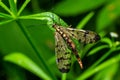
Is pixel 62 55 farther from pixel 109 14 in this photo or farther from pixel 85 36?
pixel 109 14

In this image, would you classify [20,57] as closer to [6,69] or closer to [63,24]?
[6,69]

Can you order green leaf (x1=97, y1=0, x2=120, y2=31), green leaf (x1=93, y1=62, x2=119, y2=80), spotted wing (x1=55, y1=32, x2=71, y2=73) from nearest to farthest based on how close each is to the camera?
1. spotted wing (x1=55, y1=32, x2=71, y2=73)
2. green leaf (x1=93, y1=62, x2=119, y2=80)
3. green leaf (x1=97, y1=0, x2=120, y2=31)

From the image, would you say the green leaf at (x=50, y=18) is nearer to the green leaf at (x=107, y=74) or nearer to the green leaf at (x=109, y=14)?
the green leaf at (x=107, y=74)

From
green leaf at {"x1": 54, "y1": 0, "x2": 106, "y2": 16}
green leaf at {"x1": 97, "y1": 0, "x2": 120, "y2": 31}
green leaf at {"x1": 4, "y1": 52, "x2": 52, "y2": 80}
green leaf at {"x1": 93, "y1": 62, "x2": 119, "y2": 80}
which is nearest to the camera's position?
green leaf at {"x1": 4, "y1": 52, "x2": 52, "y2": 80}

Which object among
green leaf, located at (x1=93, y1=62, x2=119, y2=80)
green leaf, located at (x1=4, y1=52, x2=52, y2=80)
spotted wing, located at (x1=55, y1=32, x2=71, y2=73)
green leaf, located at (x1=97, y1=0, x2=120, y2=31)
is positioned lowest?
spotted wing, located at (x1=55, y1=32, x2=71, y2=73)

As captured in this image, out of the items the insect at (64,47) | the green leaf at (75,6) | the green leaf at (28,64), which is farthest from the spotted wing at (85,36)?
the green leaf at (75,6)

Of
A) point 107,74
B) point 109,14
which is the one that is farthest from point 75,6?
point 107,74

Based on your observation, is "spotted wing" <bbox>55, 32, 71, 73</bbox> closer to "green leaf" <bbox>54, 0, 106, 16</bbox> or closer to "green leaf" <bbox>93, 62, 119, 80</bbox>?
"green leaf" <bbox>93, 62, 119, 80</bbox>

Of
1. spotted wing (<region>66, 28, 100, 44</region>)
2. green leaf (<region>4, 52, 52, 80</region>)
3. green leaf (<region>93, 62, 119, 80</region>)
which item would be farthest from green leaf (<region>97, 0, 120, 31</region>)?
spotted wing (<region>66, 28, 100, 44</region>)

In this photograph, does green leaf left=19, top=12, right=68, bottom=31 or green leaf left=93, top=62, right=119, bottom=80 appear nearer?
green leaf left=19, top=12, right=68, bottom=31
